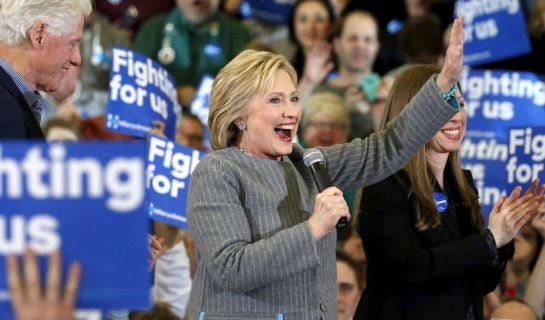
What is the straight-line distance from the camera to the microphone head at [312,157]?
3346 mm

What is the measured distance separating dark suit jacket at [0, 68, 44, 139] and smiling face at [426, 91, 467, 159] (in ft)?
4.31

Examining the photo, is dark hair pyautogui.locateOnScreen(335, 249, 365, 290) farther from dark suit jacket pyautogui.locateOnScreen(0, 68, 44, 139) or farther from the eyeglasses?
dark suit jacket pyautogui.locateOnScreen(0, 68, 44, 139)

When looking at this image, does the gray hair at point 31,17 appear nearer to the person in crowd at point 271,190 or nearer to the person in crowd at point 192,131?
the person in crowd at point 271,190

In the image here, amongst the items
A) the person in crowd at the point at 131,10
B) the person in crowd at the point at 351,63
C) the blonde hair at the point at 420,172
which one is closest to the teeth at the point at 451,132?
the blonde hair at the point at 420,172

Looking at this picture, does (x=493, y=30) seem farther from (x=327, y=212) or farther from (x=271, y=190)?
(x=327, y=212)

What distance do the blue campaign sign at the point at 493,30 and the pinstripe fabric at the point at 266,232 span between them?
3.20m

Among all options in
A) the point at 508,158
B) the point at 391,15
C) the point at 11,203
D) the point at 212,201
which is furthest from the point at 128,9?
the point at 11,203

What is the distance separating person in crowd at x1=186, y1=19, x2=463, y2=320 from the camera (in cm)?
317

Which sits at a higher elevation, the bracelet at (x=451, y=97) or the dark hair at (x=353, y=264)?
the bracelet at (x=451, y=97)

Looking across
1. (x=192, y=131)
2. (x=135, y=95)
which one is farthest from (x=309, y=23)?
(x=135, y=95)

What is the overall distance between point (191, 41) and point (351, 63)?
1149 mm

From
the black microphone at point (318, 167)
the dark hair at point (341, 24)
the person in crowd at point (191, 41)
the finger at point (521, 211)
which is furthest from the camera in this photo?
the person in crowd at point (191, 41)

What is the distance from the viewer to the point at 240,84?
11.1 ft

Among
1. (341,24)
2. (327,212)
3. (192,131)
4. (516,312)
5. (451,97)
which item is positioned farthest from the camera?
(341,24)
